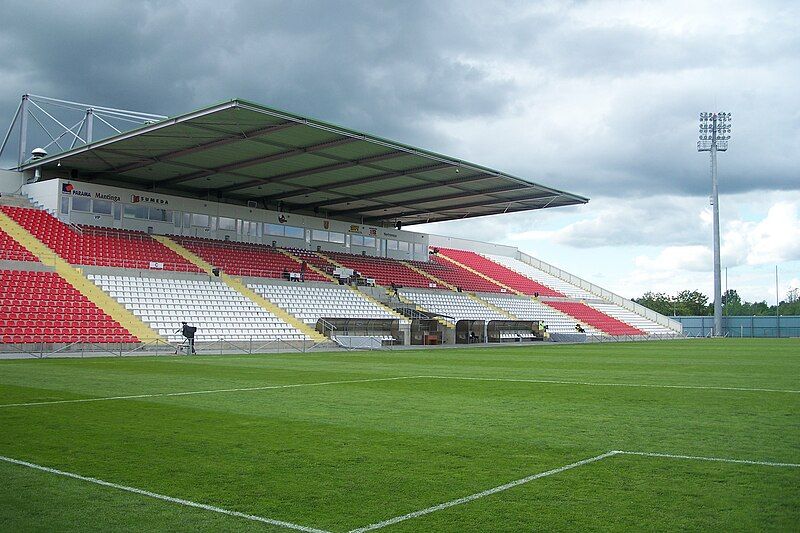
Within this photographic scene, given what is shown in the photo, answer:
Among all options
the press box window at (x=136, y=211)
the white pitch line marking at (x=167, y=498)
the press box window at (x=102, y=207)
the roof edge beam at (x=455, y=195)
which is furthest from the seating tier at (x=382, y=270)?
the white pitch line marking at (x=167, y=498)

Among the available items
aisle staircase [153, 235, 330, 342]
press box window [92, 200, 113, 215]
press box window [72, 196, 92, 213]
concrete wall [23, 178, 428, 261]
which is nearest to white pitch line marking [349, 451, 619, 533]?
aisle staircase [153, 235, 330, 342]

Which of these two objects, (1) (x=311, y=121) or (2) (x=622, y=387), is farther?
(1) (x=311, y=121)

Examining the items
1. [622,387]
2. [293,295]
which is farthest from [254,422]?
[293,295]

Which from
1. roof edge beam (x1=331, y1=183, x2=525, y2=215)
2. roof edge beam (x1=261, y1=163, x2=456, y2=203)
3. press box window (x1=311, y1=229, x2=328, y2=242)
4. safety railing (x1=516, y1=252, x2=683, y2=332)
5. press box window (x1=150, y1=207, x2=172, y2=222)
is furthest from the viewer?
safety railing (x1=516, y1=252, x2=683, y2=332)

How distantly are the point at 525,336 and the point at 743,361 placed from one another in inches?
1008

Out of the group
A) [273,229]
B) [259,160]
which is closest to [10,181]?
[259,160]

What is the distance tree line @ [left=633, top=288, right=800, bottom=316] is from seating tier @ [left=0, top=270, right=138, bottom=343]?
100801 mm

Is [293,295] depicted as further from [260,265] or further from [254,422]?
[254,422]

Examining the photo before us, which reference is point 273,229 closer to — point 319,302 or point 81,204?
point 319,302

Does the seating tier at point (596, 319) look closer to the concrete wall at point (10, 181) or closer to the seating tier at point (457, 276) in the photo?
the seating tier at point (457, 276)

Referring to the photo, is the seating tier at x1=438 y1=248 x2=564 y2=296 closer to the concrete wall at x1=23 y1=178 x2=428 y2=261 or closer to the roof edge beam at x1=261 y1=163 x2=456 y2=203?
the concrete wall at x1=23 y1=178 x2=428 y2=261

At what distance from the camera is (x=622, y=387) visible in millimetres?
15812

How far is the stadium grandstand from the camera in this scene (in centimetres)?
3192

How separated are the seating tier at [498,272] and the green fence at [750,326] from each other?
1633cm
